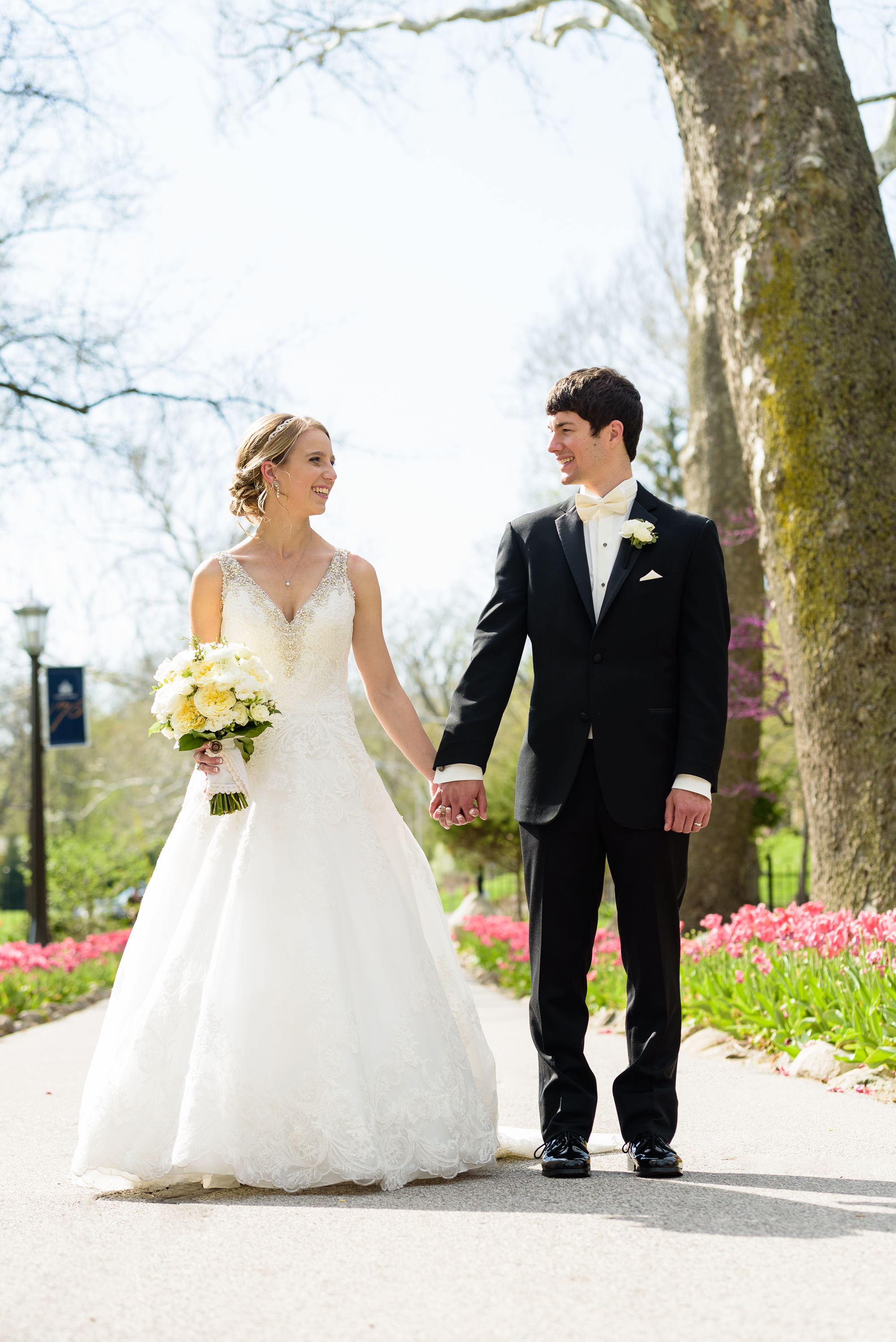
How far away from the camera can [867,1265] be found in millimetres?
2625

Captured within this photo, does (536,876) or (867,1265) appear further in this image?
(536,876)

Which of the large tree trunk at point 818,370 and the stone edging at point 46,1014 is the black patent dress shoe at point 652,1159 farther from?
the stone edging at point 46,1014

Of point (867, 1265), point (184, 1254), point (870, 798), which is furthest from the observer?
point (870, 798)

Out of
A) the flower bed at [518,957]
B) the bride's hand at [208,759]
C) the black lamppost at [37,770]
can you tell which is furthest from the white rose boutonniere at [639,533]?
the black lamppost at [37,770]

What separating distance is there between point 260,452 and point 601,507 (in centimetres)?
118

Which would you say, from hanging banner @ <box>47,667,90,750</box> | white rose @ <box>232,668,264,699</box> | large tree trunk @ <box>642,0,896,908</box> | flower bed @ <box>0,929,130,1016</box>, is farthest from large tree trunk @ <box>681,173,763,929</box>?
white rose @ <box>232,668,264,699</box>

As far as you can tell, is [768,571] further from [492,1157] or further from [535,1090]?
[492,1157]

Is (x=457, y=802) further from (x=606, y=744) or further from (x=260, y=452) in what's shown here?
(x=260, y=452)

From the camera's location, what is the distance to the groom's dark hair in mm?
3895

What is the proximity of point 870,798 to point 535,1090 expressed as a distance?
2520mm

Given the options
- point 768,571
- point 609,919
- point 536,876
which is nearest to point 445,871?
point 609,919

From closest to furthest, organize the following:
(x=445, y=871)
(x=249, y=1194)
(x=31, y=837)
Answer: (x=249, y=1194)
(x=31, y=837)
(x=445, y=871)

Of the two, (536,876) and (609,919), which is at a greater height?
(536,876)

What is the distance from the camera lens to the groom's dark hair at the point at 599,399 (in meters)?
3.89
